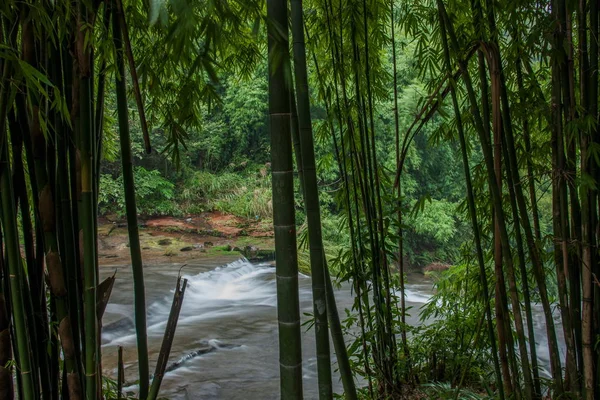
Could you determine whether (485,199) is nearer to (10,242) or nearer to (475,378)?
(475,378)

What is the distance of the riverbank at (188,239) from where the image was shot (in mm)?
7926

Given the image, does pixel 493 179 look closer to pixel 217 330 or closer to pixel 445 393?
pixel 445 393

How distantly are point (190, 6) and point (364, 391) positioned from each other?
1933 millimetres

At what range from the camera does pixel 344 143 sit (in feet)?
6.26

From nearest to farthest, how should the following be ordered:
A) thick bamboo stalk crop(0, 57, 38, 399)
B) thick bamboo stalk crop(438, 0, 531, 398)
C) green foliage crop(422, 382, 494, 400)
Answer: thick bamboo stalk crop(0, 57, 38, 399), thick bamboo stalk crop(438, 0, 531, 398), green foliage crop(422, 382, 494, 400)

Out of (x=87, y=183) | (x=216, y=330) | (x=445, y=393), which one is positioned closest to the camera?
(x=87, y=183)

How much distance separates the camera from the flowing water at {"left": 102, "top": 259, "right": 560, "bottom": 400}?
145 inches

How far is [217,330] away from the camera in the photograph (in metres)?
4.95

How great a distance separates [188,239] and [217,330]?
4344 millimetres

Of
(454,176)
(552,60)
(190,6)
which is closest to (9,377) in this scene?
(190,6)

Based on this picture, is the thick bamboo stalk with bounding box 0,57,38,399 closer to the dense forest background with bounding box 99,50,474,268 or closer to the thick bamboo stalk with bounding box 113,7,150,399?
the thick bamboo stalk with bounding box 113,7,150,399

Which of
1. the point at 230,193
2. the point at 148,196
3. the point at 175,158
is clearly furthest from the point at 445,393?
the point at 148,196

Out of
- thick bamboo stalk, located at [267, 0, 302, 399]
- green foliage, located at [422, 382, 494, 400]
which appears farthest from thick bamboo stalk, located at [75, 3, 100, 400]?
green foliage, located at [422, 382, 494, 400]

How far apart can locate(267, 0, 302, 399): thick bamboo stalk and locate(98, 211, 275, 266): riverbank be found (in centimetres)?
688
